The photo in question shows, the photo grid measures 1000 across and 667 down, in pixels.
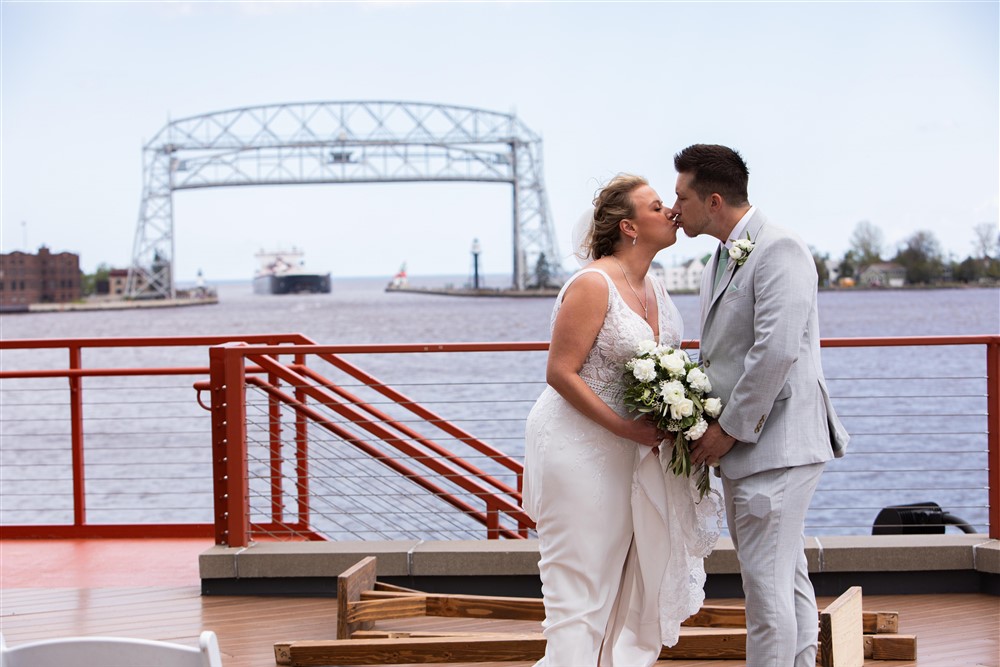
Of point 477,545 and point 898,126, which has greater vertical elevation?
point 898,126

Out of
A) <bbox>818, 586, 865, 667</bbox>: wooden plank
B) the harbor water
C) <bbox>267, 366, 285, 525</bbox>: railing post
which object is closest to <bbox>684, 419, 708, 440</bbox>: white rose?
<bbox>818, 586, 865, 667</bbox>: wooden plank

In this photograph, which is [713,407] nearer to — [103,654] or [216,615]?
[103,654]

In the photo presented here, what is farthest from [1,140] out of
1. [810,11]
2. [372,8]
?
[810,11]

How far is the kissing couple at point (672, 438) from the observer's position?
8.87ft

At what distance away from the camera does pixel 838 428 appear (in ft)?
9.32

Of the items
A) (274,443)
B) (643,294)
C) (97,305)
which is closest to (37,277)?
(97,305)

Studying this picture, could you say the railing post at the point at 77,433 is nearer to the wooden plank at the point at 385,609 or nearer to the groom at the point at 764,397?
the wooden plank at the point at 385,609

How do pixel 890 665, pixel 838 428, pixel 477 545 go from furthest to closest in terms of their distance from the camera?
1. pixel 477 545
2. pixel 890 665
3. pixel 838 428

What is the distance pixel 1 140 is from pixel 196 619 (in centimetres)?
6083

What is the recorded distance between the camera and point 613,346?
9.55ft

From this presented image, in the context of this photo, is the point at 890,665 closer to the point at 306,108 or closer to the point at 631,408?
the point at 631,408

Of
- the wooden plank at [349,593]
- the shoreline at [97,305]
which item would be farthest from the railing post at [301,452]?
the shoreline at [97,305]

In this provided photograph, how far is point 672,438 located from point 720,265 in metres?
0.47

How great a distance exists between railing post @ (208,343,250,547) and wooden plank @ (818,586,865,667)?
2.43 meters
